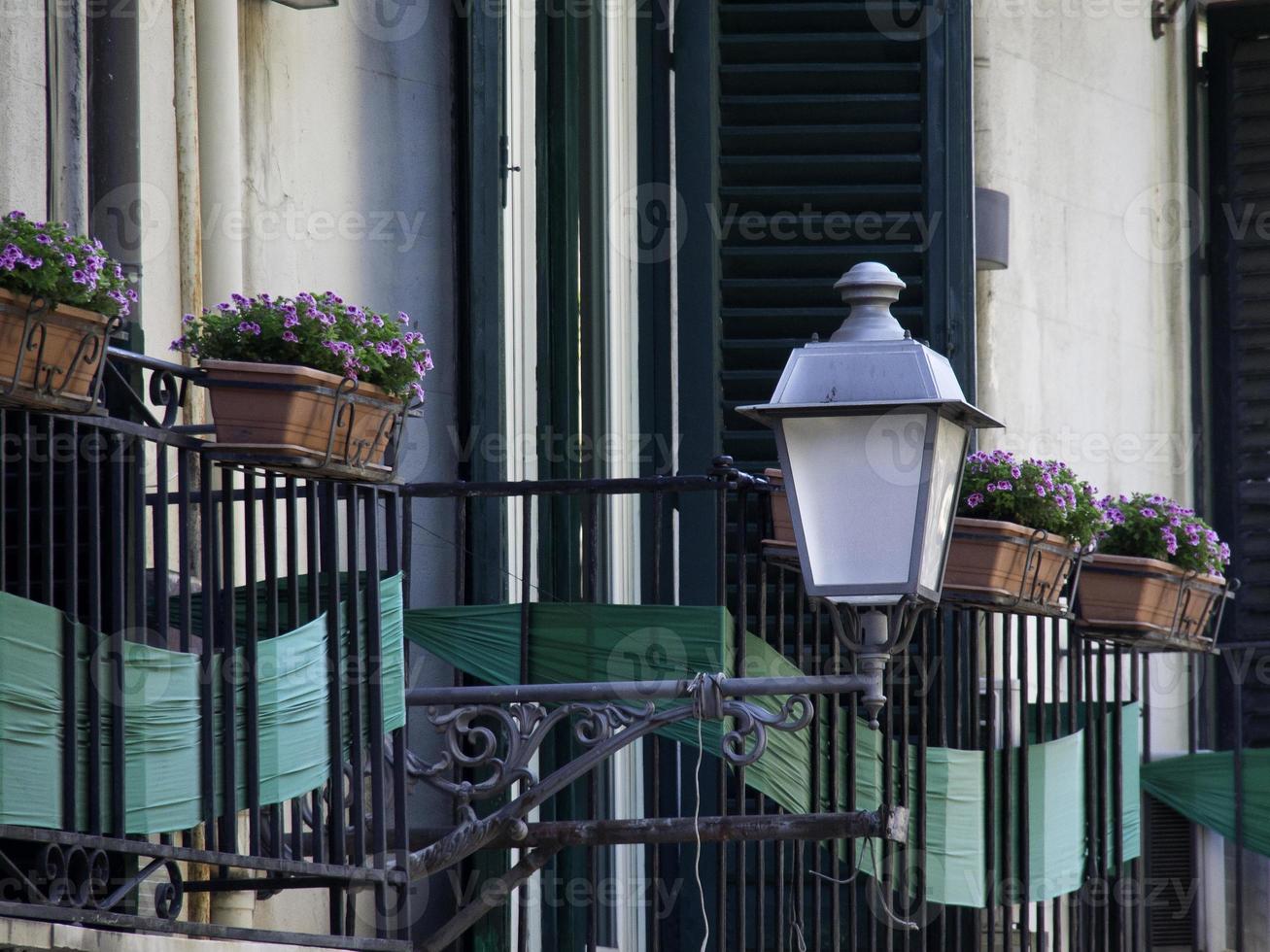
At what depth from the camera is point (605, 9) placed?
319 inches

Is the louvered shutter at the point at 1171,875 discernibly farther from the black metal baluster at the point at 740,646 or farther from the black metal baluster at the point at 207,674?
the black metal baluster at the point at 207,674

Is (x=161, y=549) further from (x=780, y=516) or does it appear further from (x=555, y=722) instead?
(x=780, y=516)

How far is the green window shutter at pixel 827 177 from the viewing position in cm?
771

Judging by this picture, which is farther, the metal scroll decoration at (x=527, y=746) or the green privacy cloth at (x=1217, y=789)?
the green privacy cloth at (x=1217, y=789)

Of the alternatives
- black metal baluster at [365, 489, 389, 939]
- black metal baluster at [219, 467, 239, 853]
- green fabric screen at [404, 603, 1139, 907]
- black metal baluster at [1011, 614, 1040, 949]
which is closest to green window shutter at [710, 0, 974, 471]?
black metal baluster at [1011, 614, 1040, 949]

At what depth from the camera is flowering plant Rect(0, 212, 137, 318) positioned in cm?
385

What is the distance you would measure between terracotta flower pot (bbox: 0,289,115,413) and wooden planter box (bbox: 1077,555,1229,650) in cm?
415

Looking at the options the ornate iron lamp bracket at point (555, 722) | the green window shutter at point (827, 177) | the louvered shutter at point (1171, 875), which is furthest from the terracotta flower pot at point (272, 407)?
the louvered shutter at point (1171, 875)

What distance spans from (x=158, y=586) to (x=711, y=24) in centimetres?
400

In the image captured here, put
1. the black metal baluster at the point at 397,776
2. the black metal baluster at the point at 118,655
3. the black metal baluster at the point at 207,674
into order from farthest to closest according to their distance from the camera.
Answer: the black metal baluster at the point at 397,776
the black metal baluster at the point at 207,674
the black metal baluster at the point at 118,655

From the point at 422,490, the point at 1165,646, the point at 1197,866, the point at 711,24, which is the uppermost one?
the point at 711,24

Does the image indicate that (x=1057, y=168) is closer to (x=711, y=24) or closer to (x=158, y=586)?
(x=711, y=24)

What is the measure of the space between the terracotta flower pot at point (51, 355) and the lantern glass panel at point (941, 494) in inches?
62.5

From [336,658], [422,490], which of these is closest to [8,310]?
[336,658]
